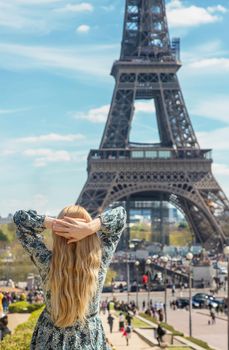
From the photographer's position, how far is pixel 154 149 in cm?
8912

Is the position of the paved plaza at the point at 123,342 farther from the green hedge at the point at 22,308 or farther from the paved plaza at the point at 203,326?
the green hedge at the point at 22,308

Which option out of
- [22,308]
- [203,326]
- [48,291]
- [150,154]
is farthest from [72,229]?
[150,154]

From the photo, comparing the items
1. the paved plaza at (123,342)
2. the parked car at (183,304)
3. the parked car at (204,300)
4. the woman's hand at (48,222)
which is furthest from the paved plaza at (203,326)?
the woman's hand at (48,222)

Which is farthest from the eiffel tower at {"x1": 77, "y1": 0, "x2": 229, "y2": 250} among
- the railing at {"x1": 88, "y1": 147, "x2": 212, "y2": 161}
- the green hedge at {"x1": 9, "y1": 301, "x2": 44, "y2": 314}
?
the green hedge at {"x1": 9, "y1": 301, "x2": 44, "y2": 314}

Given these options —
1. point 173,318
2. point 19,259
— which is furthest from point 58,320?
point 19,259

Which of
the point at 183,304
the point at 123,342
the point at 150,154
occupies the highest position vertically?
the point at 150,154

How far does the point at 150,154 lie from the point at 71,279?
84.2m

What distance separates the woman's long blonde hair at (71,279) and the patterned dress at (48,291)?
9 centimetres

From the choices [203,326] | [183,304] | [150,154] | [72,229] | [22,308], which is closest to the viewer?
[72,229]

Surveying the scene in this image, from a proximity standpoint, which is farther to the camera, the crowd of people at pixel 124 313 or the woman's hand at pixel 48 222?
the crowd of people at pixel 124 313

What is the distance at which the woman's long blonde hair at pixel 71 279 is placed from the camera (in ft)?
16.0

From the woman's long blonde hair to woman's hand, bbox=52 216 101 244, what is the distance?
61 mm

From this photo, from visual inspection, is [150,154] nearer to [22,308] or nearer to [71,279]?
[22,308]

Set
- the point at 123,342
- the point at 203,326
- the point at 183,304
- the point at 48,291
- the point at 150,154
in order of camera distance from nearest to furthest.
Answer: the point at 48,291, the point at 123,342, the point at 203,326, the point at 183,304, the point at 150,154
